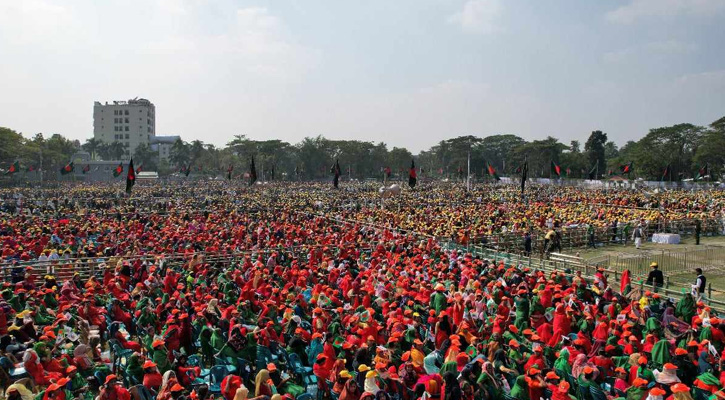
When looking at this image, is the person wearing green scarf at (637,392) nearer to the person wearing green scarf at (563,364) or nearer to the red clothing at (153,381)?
the person wearing green scarf at (563,364)

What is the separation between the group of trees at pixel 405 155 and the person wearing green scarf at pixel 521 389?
65.6m

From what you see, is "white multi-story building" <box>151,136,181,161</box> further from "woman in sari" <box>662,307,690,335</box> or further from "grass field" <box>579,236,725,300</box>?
"woman in sari" <box>662,307,690,335</box>

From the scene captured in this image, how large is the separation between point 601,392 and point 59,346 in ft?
28.1

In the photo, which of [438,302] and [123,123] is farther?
[123,123]

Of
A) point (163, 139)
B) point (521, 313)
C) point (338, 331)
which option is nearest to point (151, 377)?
point (338, 331)

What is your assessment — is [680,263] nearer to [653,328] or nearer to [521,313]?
[653,328]

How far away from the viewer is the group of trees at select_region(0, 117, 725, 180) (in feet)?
251

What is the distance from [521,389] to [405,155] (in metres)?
108

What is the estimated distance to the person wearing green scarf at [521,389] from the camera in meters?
6.78

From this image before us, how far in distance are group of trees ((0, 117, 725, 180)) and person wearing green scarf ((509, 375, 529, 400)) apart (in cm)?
6558

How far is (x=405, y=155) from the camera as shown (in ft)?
375

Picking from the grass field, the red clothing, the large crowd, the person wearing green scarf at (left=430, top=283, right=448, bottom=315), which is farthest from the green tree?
the red clothing

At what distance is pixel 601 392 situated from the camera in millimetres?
6938

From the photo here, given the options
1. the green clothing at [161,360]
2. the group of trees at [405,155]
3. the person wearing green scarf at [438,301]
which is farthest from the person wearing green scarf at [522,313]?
the group of trees at [405,155]
